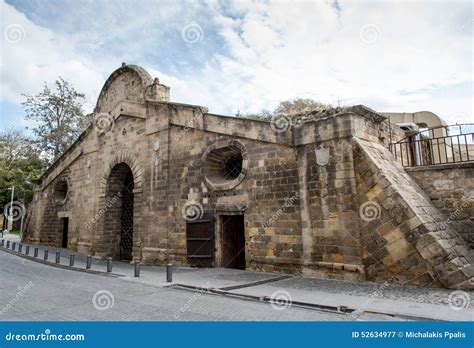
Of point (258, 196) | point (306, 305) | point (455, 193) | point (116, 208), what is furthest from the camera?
point (116, 208)

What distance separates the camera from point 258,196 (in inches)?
417

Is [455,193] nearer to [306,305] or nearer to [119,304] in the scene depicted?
[306,305]

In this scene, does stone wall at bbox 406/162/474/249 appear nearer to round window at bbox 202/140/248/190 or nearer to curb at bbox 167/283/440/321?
curb at bbox 167/283/440/321

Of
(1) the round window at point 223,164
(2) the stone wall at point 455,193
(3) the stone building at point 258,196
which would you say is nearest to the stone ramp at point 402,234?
(3) the stone building at point 258,196

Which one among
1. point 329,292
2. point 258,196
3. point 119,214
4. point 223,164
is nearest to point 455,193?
point 329,292

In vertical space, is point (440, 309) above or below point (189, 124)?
below

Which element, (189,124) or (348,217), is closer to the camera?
(348,217)

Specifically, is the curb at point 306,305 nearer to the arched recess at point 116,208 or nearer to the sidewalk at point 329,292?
the sidewalk at point 329,292

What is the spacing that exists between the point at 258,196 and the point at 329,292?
3.97m

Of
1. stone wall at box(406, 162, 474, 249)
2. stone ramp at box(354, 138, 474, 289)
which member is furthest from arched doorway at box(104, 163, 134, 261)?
stone wall at box(406, 162, 474, 249)

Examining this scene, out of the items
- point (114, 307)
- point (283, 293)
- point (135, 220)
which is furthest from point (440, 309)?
point (135, 220)

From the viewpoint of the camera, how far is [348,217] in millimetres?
8703

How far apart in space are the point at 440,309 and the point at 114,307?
6.05 m

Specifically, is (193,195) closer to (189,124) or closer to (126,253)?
(189,124)
